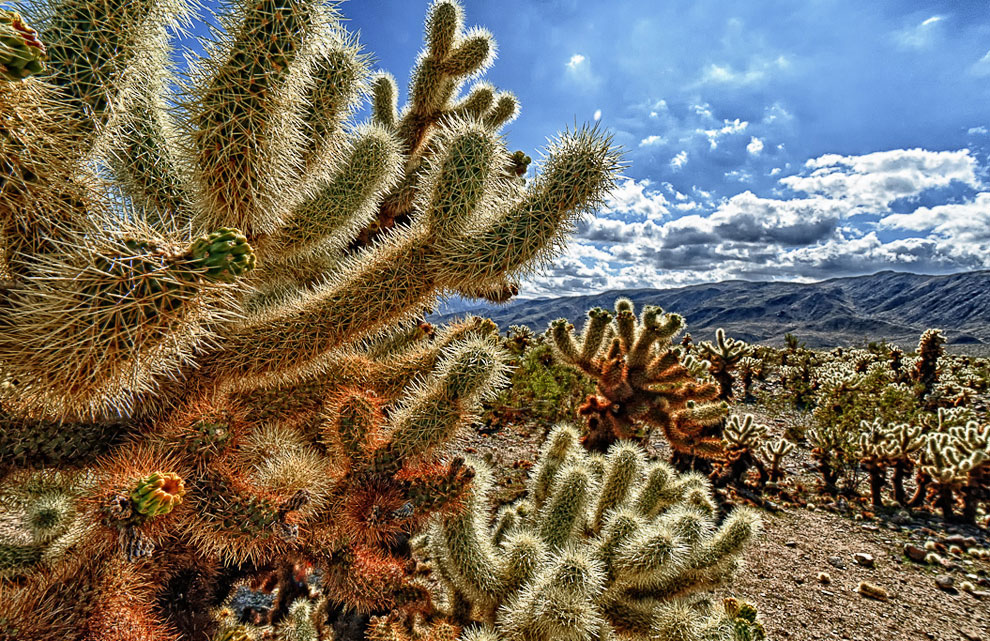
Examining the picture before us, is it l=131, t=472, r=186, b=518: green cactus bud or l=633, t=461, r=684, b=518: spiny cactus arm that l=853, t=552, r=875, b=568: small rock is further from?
l=131, t=472, r=186, b=518: green cactus bud

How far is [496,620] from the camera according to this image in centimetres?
289

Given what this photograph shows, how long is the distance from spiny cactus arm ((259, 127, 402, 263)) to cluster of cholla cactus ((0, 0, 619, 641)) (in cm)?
1

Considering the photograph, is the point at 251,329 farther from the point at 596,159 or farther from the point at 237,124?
the point at 596,159

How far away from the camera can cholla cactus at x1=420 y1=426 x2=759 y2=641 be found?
2453 mm

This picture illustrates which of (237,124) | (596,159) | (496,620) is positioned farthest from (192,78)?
(496,620)

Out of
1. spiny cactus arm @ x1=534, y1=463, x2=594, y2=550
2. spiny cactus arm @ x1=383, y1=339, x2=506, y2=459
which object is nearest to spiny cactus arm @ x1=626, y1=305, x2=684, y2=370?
spiny cactus arm @ x1=534, y1=463, x2=594, y2=550

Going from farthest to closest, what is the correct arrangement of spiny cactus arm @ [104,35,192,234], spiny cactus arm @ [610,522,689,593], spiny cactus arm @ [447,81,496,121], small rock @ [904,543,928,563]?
small rock @ [904,543,928,563], spiny cactus arm @ [447,81,496,121], spiny cactus arm @ [610,522,689,593], spiny cactus arm @ [104,35,192,234]

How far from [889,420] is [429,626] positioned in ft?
44.1

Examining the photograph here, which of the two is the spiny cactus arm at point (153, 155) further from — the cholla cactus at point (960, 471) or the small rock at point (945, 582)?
the cholla cactus at point (960, 471)

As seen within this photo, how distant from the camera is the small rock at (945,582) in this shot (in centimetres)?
504

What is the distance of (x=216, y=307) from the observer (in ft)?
4.47

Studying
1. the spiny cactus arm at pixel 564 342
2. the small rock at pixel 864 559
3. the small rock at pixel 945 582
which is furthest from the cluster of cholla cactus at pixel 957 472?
the spiny cactus arm at pixel 564 342

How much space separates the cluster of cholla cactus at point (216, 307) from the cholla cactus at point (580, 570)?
18.9 inches

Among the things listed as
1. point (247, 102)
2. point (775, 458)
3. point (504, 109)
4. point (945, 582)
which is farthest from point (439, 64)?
point (775, 458)
